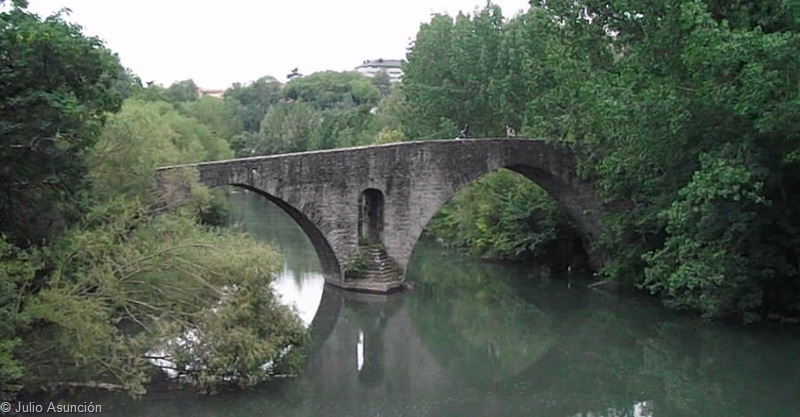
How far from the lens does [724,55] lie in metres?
13.0

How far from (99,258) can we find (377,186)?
890cm

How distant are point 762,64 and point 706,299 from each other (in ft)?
16.1

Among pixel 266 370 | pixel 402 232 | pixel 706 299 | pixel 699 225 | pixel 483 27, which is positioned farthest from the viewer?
pixel 483 27

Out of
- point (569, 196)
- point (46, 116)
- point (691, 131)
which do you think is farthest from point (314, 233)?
point (46, 116)

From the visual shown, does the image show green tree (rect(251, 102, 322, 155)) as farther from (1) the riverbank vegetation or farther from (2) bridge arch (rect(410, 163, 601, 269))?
(1) the riverbank vegetation

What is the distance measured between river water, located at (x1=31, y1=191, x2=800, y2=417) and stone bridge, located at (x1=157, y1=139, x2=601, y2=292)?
91cm

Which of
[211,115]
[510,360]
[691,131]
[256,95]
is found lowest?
[510,360]

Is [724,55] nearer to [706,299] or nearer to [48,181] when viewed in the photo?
[706,299]

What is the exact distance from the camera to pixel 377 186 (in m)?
20.3

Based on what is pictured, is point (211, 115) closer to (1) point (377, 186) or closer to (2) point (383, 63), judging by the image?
(1) point (377, 186)

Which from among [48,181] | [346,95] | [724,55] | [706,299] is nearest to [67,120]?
[48,181]

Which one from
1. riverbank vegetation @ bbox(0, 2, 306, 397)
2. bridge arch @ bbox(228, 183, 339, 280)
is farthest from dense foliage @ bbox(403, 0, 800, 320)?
riverbank vegetation @ bbox(0, 2, 306, 397)

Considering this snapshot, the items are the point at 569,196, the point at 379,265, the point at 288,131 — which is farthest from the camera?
the point at 288,131

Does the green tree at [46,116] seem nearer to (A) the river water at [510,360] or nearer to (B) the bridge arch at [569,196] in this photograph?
(A) the river water at [510,360]
